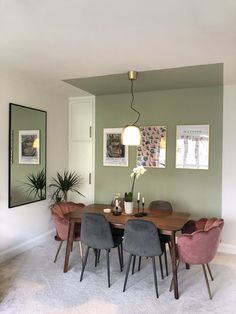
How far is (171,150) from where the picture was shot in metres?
4.33

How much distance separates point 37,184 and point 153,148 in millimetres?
1904

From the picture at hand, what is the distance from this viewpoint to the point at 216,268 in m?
3.47

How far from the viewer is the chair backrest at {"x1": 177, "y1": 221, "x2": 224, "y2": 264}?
2646 mm

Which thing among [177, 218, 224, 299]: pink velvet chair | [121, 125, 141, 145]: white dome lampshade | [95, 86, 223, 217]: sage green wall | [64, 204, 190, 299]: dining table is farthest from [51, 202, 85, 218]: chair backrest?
[177, 218, 224, 299]: pink velvet chair

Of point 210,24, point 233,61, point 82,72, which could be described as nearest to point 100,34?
point 210,24

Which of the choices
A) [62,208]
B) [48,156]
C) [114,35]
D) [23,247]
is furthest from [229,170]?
[23,247]

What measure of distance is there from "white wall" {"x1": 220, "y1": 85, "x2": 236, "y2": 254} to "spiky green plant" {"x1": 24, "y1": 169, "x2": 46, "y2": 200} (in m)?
2.75

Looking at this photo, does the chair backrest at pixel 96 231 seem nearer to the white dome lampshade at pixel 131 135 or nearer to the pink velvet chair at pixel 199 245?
the pink velvet chair at pixel 199 245

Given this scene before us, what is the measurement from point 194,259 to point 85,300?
115 centimetres

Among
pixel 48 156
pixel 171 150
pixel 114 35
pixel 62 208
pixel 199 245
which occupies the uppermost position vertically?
pixel 114 35

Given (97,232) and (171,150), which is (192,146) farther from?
(97,232)

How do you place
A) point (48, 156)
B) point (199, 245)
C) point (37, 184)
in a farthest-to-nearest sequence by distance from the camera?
point (48, 156), point (37, 184), point (199, 245)

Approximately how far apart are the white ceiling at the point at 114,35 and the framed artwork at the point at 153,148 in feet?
4.48

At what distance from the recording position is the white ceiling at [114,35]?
1873 millimetres
